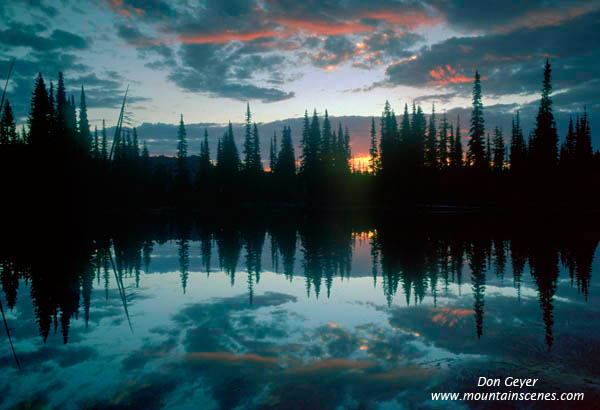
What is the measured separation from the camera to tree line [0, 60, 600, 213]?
43.4m

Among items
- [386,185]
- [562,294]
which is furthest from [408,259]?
[386,185]

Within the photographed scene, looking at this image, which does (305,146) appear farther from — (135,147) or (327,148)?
(135,147)

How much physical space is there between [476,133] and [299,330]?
5332 centimetres

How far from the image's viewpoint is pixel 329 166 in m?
72.1

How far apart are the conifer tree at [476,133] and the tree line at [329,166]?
138mm

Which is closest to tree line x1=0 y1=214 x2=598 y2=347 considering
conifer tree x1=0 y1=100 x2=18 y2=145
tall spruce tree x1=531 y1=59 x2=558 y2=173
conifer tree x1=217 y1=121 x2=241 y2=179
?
A: conifer tree x1=0 y1=100 x2=18 y2=145

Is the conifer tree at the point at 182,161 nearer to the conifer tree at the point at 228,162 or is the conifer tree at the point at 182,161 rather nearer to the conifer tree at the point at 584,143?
the conifer tree at the point at 228,162

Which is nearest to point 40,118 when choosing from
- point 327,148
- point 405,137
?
point 327,148

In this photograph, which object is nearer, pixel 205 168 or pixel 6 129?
pixel 6 129

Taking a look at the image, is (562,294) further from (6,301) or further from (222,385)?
(6,301)

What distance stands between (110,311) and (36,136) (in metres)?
42.6

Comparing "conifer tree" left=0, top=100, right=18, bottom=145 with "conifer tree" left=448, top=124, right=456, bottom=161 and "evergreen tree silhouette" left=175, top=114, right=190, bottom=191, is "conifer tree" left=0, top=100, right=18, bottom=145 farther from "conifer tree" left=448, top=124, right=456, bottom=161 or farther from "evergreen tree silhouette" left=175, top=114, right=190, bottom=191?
"conifer tree" left=448, top=124, right=456, bottom=161

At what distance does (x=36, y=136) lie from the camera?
4275 centimetres

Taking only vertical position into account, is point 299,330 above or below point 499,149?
below
